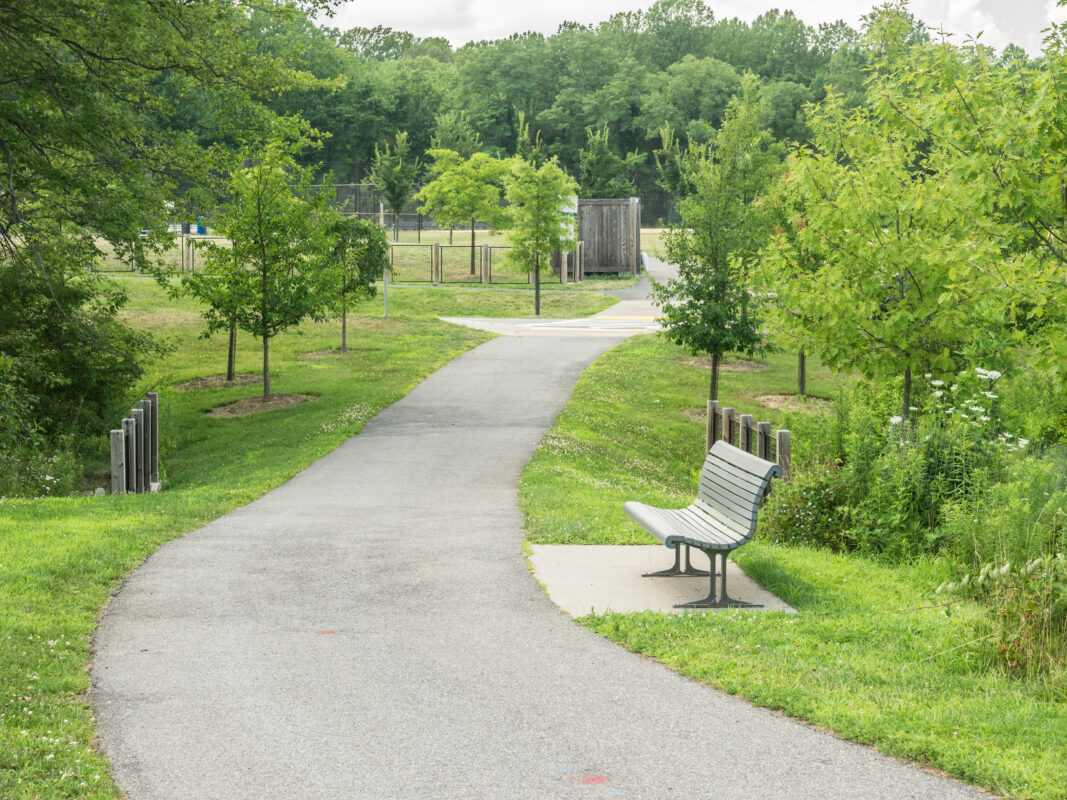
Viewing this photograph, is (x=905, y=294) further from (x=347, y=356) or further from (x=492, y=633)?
(x=347, y=356)

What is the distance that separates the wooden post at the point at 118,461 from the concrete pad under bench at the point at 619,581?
6720 millimetres

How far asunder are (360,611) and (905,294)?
7.17 m

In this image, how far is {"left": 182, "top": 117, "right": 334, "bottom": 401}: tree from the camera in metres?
20.5

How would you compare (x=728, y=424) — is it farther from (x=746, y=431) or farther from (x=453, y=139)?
(x=453, y=139)

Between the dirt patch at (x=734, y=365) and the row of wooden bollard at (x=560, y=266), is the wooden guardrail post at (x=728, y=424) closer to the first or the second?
the dirt patch at (x=734, y=365)

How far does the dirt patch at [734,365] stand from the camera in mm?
26328

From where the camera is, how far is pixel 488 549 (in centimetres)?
965

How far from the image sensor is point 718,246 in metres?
19.1

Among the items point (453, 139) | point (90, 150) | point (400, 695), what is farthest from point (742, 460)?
point (453, 139)

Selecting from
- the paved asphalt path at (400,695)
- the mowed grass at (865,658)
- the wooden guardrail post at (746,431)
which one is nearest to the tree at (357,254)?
the wooden guardrail post at (746,431)

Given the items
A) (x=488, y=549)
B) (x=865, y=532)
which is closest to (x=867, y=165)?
(x=865, y=532)

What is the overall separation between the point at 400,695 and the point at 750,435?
10.1 metres

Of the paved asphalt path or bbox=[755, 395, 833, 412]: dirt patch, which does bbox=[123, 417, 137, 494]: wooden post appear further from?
bbox=[755, 395, 833, 412]: dirt patch

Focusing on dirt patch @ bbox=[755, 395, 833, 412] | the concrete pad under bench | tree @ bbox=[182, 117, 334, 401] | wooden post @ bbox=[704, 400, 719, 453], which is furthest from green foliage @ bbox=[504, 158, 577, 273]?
the concrete pad under bench
